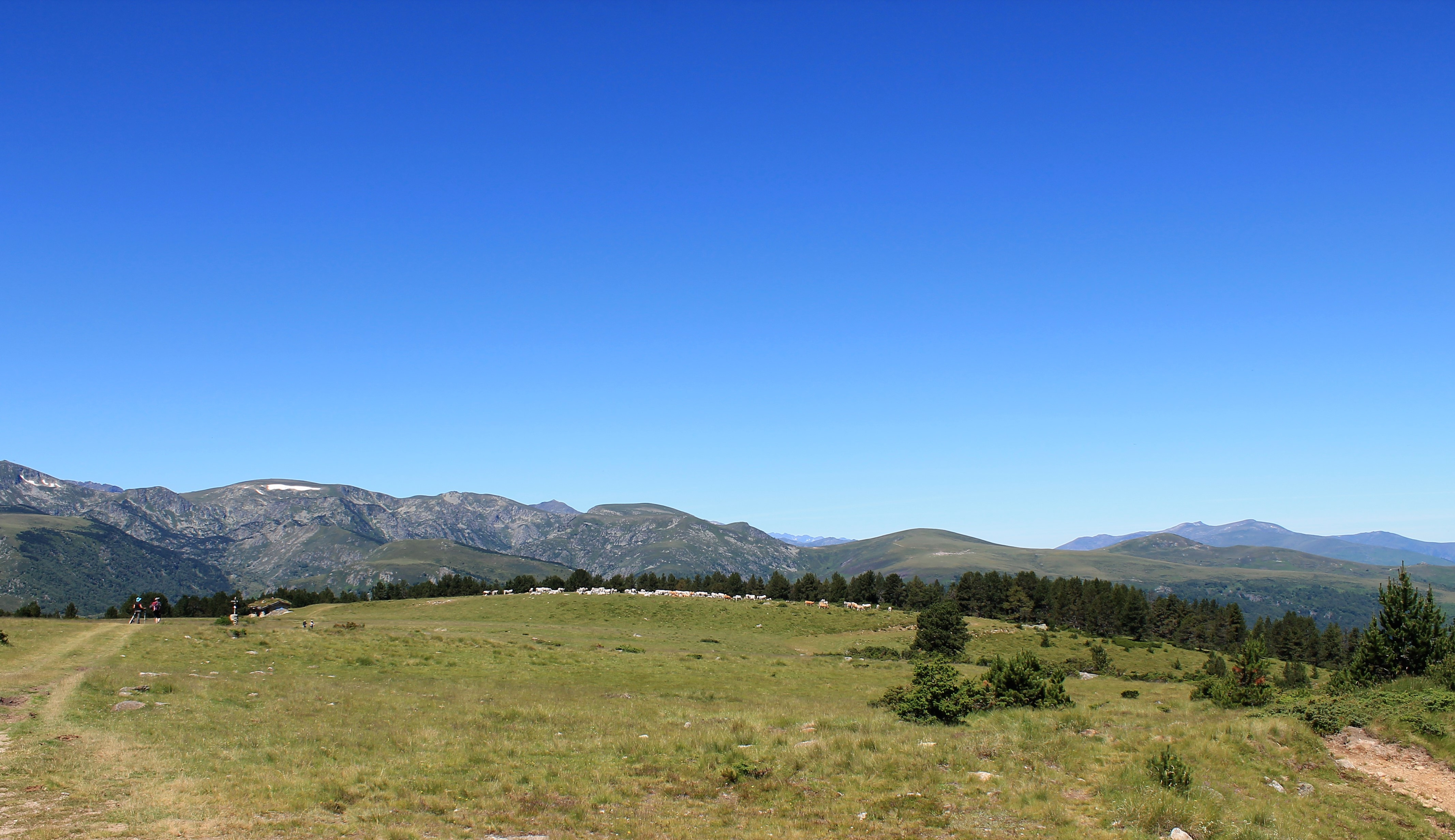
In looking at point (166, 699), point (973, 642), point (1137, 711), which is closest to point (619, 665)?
point (166, 699)

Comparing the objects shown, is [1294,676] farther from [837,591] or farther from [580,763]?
[580,763]

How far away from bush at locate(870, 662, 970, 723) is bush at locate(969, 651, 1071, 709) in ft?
4.64

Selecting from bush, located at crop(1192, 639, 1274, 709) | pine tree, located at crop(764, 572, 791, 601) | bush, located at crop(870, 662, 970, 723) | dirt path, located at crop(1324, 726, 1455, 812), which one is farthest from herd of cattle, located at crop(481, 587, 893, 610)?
dirt path, located at crop(1324, 726, 1455, 812)

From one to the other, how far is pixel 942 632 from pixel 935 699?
47.4 meters

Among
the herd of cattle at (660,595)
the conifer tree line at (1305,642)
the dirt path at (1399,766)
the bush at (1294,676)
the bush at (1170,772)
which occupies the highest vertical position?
the bush at (1170,772)

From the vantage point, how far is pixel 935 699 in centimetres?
2762

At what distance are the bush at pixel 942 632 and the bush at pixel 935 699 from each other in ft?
141

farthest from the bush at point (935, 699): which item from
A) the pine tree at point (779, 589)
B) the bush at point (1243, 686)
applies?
the pine tree at point (779, 589)

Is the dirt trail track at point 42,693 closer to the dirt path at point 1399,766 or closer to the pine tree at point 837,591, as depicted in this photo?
the dirt path at point 1399,766

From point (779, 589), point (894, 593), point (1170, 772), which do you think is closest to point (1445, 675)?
point (1170, 772)

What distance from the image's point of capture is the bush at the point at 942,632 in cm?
7131

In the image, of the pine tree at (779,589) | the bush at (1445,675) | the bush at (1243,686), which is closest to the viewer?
the bush at (1445,675)

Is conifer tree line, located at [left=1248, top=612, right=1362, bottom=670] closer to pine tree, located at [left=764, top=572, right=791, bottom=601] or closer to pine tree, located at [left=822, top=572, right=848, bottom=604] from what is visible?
pine tree, located at [left=822, top=572, right=848, bottom=604]

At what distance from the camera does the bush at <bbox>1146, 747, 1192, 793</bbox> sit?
58.4 feet
